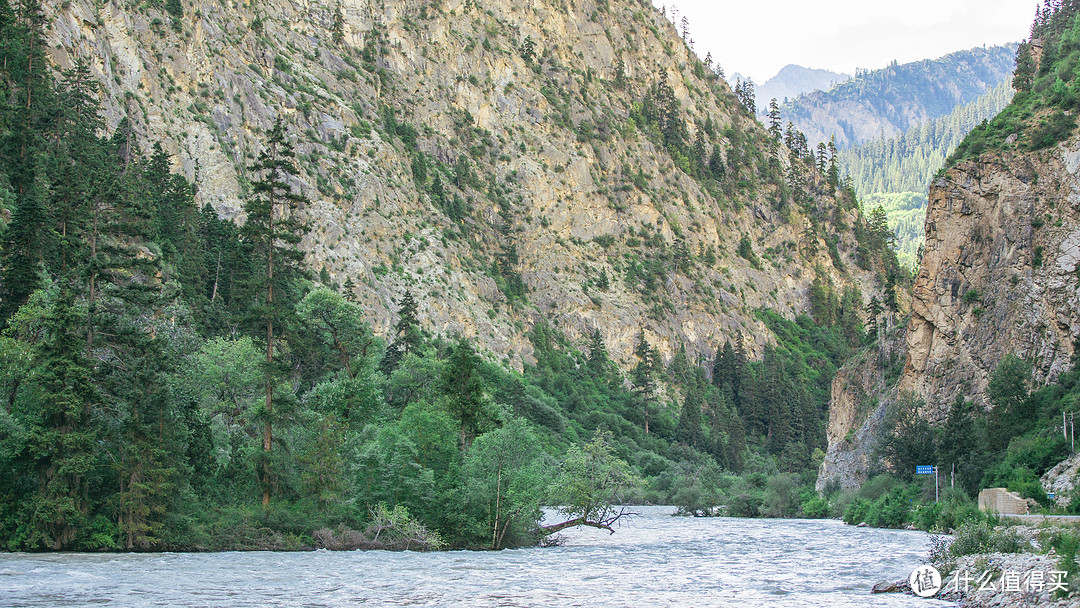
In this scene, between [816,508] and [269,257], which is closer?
[269,257]

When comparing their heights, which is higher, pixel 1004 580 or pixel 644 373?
pixel 644 373

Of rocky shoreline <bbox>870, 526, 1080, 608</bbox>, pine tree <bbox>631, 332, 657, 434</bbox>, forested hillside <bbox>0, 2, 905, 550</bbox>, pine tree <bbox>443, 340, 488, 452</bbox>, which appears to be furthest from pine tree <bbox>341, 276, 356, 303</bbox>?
rocky shoreline <bbox>870, 526, 1080, 608</bbox>

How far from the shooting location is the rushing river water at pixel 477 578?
88.4ft

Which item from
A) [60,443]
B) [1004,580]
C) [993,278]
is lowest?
[1004,580]

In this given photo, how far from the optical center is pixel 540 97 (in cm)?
14738

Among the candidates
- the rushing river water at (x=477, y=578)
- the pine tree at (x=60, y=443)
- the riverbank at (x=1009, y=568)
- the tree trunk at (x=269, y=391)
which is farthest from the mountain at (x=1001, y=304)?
the pine tree at (x=60, y=443)

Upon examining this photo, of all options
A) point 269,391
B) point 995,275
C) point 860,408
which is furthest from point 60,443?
point 860,408

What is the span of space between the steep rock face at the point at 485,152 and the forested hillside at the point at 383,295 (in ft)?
1.55

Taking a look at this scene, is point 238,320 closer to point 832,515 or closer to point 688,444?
point 832,515

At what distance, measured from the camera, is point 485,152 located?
137000 mm

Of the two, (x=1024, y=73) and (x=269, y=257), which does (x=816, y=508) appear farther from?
(x=269, y=257)

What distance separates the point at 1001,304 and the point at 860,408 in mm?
29927

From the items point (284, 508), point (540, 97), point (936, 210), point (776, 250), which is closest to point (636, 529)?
point (284, 508)

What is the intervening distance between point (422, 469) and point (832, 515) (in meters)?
54.2
